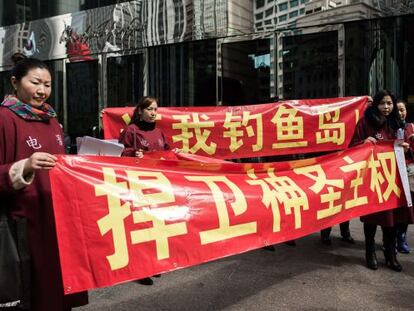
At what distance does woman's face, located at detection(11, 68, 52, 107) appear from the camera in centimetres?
240

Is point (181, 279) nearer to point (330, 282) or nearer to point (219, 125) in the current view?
point (330, 282)

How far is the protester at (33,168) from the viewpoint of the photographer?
7.18ft

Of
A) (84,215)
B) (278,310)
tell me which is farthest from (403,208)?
(84,215)

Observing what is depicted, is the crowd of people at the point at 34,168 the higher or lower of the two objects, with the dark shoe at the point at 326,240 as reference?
higher

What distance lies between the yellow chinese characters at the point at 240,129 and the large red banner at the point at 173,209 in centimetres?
169

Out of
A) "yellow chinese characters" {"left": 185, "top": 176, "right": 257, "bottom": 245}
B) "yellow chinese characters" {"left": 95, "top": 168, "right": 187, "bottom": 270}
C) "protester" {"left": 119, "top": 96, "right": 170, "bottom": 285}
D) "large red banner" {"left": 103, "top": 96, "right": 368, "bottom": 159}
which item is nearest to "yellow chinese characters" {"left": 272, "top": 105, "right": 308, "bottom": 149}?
"large red banner" {"left": 103, "top": 96, "right": 368, "bottom": 159}

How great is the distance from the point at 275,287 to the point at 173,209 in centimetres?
172

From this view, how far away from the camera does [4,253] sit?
2.18 m

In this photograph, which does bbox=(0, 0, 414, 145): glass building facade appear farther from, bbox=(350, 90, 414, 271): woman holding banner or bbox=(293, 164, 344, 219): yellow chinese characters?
bbox=(293, 164, 344, 219): yellow chinese characters

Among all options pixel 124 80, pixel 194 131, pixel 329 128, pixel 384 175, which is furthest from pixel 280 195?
pixel 124 80

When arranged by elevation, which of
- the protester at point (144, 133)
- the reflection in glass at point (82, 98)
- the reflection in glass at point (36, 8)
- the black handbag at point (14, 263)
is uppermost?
the reflection in glass at point (36, 8)

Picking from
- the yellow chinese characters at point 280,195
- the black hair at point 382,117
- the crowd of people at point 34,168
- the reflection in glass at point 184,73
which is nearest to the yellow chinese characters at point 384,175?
the black hair at point 382,117

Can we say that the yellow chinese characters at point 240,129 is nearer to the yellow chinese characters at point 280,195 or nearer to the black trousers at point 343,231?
the black trousers at point 343,231

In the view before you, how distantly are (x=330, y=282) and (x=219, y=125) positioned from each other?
2282mm
